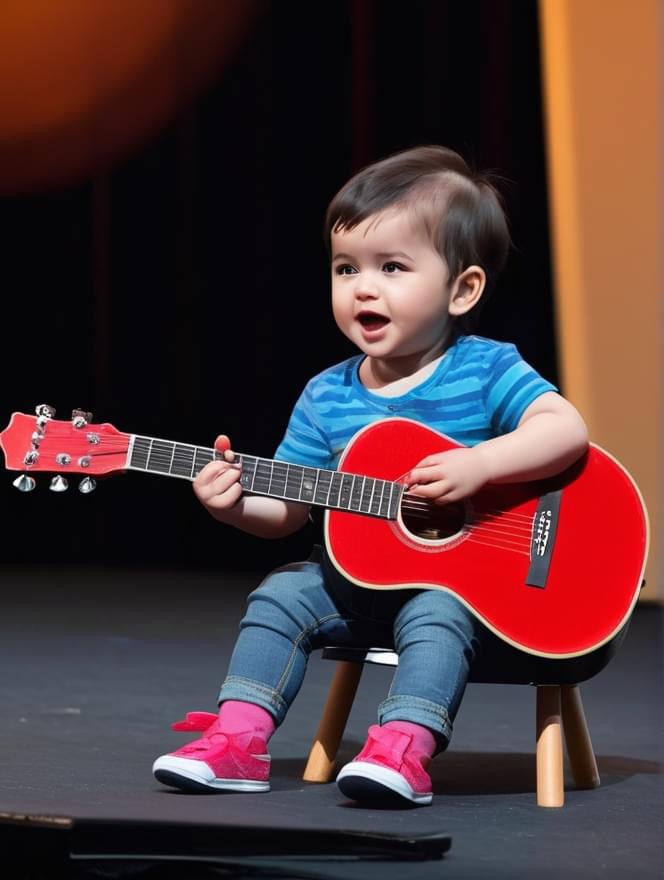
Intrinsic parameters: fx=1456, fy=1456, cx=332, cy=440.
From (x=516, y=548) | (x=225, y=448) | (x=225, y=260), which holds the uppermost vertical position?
(x=225, y=260)

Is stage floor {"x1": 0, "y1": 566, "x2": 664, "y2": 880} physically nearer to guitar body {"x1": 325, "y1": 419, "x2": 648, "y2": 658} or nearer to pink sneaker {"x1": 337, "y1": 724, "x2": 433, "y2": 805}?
pink sneaker {"x1": 337, "y1": 724, "x2": 433, "y2": 805}

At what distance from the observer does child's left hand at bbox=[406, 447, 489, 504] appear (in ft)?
5.92

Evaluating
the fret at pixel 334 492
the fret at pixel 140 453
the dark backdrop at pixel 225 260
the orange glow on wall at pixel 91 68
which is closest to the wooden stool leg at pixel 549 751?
the fret at pixel 334 492

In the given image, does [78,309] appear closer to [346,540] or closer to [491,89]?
[491,89]

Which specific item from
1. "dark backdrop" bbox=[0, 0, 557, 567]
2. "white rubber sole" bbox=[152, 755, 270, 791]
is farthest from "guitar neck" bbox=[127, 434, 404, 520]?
"dark backdrop" bbox=[0, 0, 557, 567]

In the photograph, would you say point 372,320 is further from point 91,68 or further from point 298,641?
point 91,68

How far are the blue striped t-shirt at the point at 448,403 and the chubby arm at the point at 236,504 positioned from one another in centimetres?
8

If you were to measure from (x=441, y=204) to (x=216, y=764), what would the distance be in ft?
2.60

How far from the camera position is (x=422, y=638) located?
1.77 m

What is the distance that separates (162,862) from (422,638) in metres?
0.53

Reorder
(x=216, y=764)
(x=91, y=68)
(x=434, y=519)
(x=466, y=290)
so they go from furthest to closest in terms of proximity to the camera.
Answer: (x=91, y=68), (x=466, y=290), (x=434, y=519), (x=216, y=764)

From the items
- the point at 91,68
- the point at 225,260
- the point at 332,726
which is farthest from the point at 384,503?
the point at 91,68

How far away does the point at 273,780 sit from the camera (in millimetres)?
1915

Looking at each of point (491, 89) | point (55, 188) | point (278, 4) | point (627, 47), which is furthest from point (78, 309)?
point (627, 47)
